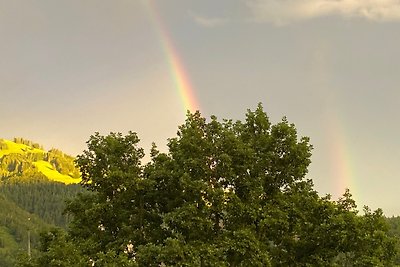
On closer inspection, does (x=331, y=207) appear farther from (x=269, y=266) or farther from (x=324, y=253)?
(x=269, y=266)

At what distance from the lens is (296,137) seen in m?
33.6

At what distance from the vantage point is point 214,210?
1190 inches

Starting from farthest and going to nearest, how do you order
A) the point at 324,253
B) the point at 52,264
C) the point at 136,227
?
the point at 136,227 < the point at 324,253 < the point at 52,264

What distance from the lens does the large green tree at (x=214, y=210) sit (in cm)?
2897

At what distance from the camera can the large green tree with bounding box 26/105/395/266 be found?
2897cm

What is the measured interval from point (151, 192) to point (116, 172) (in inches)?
117

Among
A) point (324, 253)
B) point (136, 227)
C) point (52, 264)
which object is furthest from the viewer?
point (136, 227)

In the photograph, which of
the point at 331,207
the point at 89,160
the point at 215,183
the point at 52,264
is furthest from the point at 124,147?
the point at 331,207

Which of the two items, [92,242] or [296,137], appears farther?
[296,137]

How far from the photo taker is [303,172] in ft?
110

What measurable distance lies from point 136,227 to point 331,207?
42.2 feet

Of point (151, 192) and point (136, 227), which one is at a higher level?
point (151, 192)

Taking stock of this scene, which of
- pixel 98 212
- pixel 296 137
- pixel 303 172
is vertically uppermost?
pixel 296 137

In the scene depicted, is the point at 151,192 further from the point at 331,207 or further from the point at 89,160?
the point at 331,207
